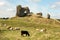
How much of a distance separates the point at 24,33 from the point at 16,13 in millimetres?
Answer: 48522

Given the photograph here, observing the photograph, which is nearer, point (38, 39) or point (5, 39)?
point (38, 39)

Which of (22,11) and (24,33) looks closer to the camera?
(24,33)

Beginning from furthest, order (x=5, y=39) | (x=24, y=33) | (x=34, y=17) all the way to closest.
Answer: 1. (x=34, y=17)
2. (x=24, y=33)
3. (x=5, y=39)

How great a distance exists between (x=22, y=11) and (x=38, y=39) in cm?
5605

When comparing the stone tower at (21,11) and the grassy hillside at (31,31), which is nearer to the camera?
the grassy hillside at (31,31)

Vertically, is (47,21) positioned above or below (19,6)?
below

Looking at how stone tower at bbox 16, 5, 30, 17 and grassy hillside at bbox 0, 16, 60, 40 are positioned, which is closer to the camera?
grassy hillside at bbox 0, 16, 60, 40

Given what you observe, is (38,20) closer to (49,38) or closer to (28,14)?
(28,14)

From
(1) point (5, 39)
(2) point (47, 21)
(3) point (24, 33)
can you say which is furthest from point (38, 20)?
(1) point (5, 39)

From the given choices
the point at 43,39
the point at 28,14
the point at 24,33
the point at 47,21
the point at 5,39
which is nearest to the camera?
the point at 43,39

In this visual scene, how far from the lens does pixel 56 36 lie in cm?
2369

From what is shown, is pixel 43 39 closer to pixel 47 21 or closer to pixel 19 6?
pixel 47 21

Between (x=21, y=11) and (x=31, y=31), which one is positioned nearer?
(x=31, y=31)

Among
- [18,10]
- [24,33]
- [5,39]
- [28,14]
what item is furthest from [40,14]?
[5,39]
